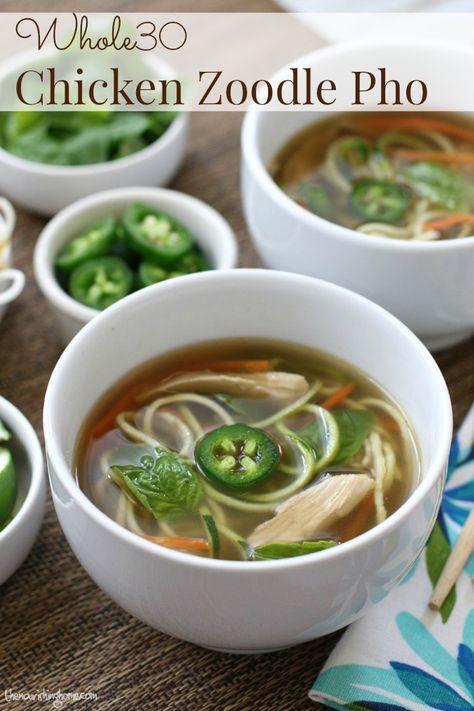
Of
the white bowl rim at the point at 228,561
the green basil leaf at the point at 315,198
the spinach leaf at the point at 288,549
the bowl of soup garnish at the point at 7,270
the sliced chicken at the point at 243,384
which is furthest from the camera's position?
the green basil leaf at the point at 315,198

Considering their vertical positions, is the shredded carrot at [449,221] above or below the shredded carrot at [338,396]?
above

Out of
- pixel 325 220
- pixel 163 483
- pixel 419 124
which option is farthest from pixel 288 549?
pixel 419 124

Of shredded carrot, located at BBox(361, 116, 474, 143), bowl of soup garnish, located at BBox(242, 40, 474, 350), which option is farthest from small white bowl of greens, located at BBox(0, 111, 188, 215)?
shredded carrot, located at BBox(361, 116, 474, 143)

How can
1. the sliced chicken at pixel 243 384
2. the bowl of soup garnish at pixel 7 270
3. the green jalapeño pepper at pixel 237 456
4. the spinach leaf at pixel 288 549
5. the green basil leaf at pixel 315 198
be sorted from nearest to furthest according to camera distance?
the spinach leaf at pixel 288 549
the green jalapeño pepper at pixel 237 456
the sliced chicken at pixel 243 384
the bowl of soup garnish at pixel 7 270
the green basil leaf at pixel 315 198

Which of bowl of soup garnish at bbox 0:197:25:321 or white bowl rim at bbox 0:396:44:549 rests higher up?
bowl of soup garnish at bbox 0:197:25:321

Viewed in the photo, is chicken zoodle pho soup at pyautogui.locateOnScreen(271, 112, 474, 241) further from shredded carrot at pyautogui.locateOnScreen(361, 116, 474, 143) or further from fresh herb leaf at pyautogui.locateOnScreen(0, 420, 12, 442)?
fresh herb leaf at pyautogui.locateOnScreen(0, 420, 12, 442)

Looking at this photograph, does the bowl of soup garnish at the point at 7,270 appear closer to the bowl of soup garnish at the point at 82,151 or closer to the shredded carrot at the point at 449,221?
the bowl of soup garnish at the point at 82,151

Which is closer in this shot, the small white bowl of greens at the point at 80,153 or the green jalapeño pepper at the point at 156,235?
the green jalapeño pepper at the point at 156,235

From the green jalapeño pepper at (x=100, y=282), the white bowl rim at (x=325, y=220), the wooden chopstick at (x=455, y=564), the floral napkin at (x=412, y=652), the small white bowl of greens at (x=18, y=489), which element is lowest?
the floral napkin at (x=412, y=652)

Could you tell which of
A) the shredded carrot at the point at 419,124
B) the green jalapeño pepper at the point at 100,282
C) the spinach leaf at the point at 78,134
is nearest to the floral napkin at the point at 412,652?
the green jalapeño pepper at the point at 100,282

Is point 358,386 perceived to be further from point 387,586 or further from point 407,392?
point 387,586
